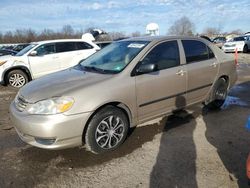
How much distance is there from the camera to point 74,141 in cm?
353

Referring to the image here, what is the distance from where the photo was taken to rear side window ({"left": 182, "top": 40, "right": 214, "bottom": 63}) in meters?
4.90

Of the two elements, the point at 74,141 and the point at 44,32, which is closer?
the point at 74,141

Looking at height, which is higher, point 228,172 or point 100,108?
point 100,108

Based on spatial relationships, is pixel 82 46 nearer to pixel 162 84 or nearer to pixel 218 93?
pixel 218 93

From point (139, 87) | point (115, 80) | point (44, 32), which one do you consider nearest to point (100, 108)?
point (115, 80)

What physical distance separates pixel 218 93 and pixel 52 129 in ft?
12.4

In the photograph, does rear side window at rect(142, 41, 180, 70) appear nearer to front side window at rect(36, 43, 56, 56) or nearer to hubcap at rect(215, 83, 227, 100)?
hubcap at rect(215, 83, 227, 100)

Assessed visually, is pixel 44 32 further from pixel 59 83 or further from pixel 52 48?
pixel 59 83

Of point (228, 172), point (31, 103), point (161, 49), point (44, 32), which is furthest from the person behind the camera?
point (44, 32)

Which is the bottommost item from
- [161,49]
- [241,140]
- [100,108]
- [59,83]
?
[241,140]

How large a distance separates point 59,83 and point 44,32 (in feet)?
189

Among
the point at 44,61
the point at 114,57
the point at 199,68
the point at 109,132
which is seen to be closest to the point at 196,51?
the point at 199,68

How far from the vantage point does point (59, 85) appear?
3797mm

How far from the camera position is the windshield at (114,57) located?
4.20 m
